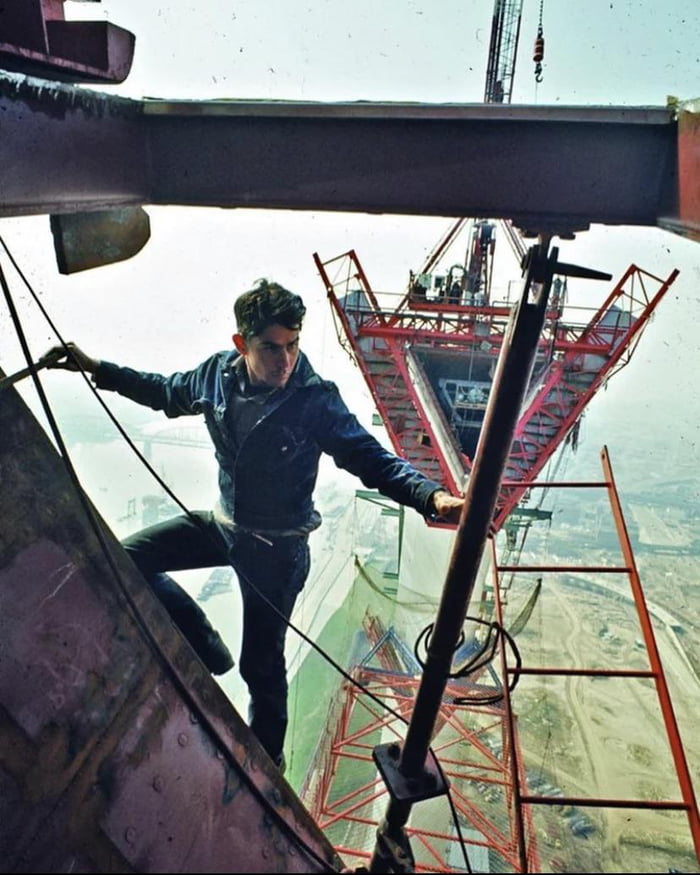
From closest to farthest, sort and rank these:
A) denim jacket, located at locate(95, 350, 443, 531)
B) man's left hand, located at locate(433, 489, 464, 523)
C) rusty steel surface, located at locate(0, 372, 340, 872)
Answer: rusty steel surface, located at locate(0, 372, 340, 872) < man's left hand, located at locate(433, 489, 464, 523) < denim jacket, located at locate(95, 350, 443, 531)

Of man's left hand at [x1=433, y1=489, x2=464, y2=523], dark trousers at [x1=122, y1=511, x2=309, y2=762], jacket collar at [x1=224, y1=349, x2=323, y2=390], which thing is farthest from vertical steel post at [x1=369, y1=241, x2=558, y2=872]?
jacket collar at [x1=224, y1=349, x2=323, y2=390]

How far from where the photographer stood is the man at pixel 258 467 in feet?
9.28

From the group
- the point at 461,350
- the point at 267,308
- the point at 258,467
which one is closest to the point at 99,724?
the point at 258,467

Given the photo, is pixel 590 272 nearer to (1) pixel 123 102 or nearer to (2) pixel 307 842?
(1) pixel 123 102

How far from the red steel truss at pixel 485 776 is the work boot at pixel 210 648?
107 centimetres

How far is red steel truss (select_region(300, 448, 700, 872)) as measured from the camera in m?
3.03

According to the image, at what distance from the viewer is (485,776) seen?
10102 mm

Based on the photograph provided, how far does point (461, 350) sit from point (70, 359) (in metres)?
8.22

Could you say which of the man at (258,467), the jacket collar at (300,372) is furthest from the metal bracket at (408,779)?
the jacket collar at (300,372)

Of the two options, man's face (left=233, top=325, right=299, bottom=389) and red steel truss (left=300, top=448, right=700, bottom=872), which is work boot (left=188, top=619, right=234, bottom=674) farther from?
man's face (left=233, top=325, right=299, bottom=389)

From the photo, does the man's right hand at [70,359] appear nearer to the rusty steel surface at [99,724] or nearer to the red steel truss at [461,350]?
the rusty steel surface at [99,724]

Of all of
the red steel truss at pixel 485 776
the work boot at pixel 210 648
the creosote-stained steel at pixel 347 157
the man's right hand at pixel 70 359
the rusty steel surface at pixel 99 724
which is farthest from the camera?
the work boot at pixel 210 648

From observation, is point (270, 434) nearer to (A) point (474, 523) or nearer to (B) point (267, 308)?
(B) point (267, 308)

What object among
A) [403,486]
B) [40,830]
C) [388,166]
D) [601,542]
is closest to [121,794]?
[40,830]
